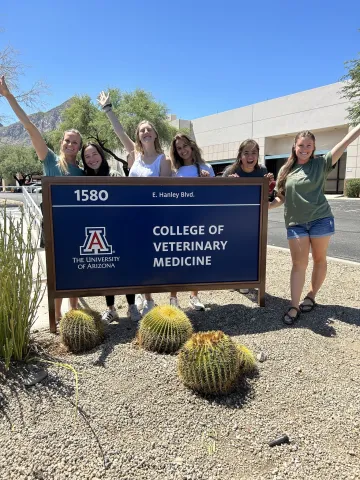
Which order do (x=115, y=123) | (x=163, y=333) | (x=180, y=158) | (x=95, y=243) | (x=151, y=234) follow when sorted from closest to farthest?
(x=163, y=333), (x=95, y=243), (x=151, y=234), (x=180, y=158), (x=115, y=123)

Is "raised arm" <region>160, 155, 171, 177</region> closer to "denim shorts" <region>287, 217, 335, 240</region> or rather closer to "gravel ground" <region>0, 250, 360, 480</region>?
"denim shorts" <region>287, 217, 335, 240</region>

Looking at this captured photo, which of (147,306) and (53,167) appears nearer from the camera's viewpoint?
(53,167)

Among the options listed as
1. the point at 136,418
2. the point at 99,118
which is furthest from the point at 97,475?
the point at 99,118

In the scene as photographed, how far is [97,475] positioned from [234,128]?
146 feet

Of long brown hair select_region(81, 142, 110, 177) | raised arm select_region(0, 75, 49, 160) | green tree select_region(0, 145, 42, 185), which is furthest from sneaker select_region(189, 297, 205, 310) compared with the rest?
green tree select_region(0, 145, 42, 185)

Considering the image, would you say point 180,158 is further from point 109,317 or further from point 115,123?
point 109,317

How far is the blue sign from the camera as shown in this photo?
344 cm

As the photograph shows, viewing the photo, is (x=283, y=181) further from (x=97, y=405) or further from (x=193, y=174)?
(x=97, y=405)

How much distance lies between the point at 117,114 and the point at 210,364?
34.8m

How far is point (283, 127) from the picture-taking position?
37.9m

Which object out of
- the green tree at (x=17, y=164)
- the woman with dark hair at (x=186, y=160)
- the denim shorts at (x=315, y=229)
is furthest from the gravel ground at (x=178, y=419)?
the green tree at (x=17, y=164)

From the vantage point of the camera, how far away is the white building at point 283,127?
108 feet

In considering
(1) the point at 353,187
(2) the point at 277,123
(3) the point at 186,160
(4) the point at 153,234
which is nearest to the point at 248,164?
(3) the point at 186,160

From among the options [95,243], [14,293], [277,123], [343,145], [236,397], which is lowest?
[236,397]
